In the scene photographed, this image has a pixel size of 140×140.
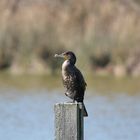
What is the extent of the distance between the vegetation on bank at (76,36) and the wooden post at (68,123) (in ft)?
81.4

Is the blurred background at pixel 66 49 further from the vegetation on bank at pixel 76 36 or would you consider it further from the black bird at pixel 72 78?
the black bird at pixel 72 78

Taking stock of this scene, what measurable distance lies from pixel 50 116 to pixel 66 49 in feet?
51.0

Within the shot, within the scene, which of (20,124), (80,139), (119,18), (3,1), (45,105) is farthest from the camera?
(3,1)

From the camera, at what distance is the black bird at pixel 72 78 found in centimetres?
947

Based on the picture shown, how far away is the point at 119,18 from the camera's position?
38.3 m

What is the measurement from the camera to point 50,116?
21156mm

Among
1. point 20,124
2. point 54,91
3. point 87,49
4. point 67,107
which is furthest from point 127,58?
point 67,107

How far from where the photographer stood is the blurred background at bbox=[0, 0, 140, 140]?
2544cm

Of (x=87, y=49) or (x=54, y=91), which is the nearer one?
(x=54, y=91)

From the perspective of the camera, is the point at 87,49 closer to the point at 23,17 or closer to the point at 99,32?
the point at 99,32

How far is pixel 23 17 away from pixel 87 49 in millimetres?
4455

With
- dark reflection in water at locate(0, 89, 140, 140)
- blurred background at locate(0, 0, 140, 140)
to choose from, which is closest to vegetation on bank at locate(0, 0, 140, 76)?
blurred background at locate(0, 0, 140, 140)

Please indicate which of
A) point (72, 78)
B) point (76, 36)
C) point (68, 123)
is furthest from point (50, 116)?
point (76, 36)

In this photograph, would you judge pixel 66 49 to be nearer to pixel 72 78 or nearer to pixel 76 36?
pixel 76 36
